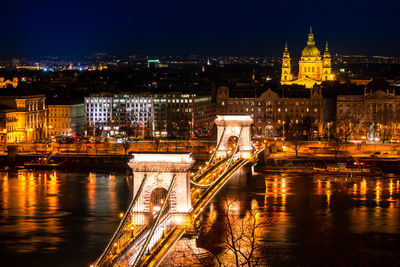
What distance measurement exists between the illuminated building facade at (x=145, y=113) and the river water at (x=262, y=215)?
46.3 ft

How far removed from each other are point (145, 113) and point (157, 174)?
3121 cm

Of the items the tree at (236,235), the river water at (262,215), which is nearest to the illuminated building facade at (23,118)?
the river water at (262,215)

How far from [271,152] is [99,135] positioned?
10.5 metres

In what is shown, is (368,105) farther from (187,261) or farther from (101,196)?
(187,261)

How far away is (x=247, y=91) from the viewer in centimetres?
4753

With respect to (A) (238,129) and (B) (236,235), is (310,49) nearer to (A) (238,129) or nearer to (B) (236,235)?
(A) (238,129)

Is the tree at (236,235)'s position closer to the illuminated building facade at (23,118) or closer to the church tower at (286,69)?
the illuminated building facade at (23,118)

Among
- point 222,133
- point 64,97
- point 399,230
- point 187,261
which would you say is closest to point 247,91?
point 64,97

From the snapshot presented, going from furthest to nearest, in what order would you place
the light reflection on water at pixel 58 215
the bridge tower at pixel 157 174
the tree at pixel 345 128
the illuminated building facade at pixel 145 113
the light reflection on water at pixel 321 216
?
the illuminated building facade at pixel 145 113 → the tree at pixel 345 128 → the light reflection on water at pixel 321 216 → the light reflection on water at pixel 58 215 → the bridge tower at pixel 157 174

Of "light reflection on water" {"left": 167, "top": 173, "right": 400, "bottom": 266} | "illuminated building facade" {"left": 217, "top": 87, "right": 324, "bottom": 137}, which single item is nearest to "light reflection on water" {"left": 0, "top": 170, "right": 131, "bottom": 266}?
"light reflection on water" {"left": 167, "top": 173, "right": 400, "bottom": 266}

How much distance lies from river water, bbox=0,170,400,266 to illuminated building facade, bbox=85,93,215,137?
14106mm

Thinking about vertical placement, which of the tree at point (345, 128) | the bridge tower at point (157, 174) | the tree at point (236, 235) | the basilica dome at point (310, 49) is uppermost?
the basilica dome at point (310, 49)

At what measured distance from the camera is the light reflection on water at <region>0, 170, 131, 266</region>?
17.6 meters

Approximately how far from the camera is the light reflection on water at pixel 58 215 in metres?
17.6
